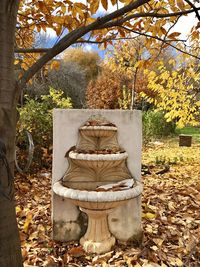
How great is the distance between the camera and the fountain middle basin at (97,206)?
232cm

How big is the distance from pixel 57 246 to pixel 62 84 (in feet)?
43.2

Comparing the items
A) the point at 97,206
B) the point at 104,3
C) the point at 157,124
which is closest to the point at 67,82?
the point at 157,124

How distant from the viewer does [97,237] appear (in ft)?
9.18

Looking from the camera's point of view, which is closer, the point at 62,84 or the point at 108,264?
the point at 108,264

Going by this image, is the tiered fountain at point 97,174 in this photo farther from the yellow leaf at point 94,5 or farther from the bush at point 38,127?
the bush at point 38,127

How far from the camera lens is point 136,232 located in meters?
2.99

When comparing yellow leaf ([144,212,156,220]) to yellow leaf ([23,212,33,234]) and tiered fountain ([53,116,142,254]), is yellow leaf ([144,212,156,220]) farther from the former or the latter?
yellow leaf ([23,212,33,234])

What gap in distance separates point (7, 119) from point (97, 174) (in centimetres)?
157

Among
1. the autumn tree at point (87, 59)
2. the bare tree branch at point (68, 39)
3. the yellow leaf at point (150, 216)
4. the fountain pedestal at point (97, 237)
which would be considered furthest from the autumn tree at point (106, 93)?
the bare tree branch at point (68, 39)

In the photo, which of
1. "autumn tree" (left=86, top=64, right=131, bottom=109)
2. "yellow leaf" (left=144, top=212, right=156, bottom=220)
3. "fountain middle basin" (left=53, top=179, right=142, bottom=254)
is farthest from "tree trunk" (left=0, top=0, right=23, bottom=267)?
"autumn tree" (left=86, top=64, right=131, bottom=109)

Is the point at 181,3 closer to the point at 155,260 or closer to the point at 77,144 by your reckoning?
the point at 77,144

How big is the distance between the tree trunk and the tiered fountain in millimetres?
833

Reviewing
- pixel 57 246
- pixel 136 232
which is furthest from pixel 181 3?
pixel 57 246

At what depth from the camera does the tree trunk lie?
1546 millimetres
